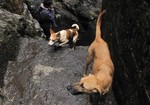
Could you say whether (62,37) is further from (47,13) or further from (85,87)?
(85,87)

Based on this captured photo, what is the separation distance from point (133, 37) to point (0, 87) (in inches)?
209

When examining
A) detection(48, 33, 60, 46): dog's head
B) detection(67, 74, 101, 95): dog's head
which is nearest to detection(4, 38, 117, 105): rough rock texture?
detection(48, 33, 60, 46): dog's head

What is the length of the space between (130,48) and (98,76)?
3.48 ft

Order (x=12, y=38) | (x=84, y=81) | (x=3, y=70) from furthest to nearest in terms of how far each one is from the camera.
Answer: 1. (x=12, y=38)
2. (x=3, y=70)
3. (x=84, y=81)

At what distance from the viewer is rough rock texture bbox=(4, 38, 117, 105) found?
10.6 meters

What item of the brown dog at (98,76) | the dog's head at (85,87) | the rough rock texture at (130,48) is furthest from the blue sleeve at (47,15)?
the dog's head at (85,87)

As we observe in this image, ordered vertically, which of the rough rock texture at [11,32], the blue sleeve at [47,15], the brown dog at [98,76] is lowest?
the rough rock texture at [11,32]

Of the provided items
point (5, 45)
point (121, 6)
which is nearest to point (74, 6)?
point (5, 45)

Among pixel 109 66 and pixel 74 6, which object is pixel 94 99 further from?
pixel 74 6

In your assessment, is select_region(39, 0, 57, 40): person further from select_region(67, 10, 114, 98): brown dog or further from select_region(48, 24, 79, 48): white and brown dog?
select_region(67, 10, 114, 98): brown dog

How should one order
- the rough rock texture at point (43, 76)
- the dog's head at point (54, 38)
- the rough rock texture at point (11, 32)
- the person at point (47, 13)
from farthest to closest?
the person at point (47, 13)
the rough rock texture at point (11, 32)
the dog's head at point (54, 38)
the rough rock texture at point (43, 76)

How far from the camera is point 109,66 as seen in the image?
31.8 feet

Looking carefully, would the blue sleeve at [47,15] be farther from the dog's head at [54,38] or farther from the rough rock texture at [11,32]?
the dog's head at [54,38]

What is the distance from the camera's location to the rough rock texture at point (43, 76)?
416 inches
